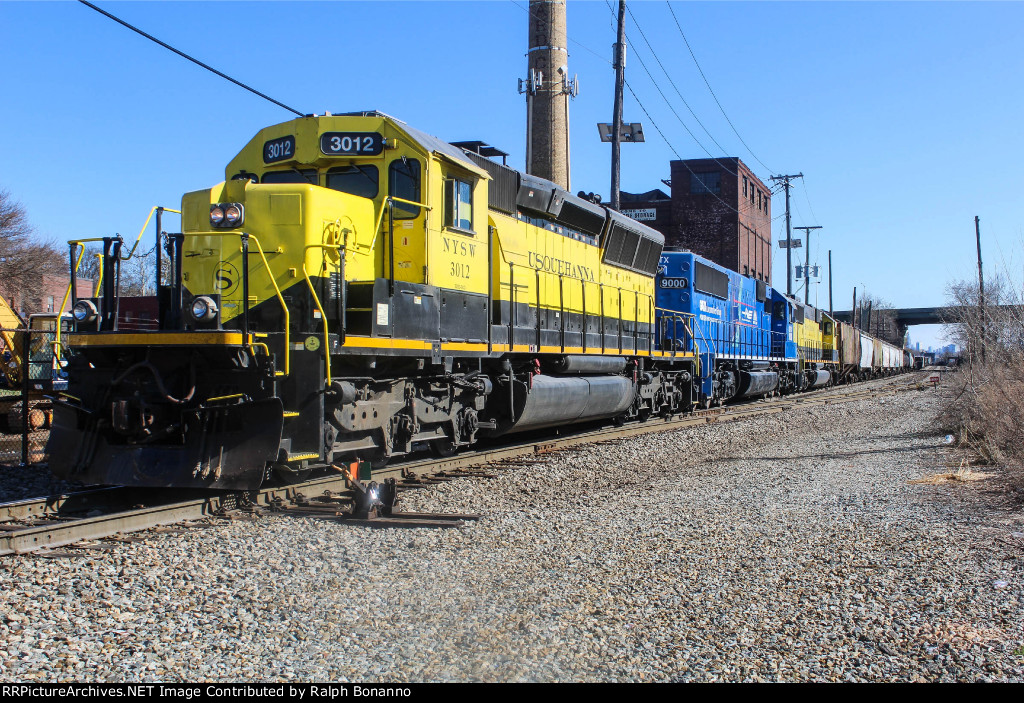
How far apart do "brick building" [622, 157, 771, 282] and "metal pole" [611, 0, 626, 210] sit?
84.9ft

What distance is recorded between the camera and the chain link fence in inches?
333

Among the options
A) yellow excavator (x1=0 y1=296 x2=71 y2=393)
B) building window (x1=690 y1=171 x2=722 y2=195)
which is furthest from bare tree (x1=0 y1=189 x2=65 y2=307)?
building window (x1=690 y1=171 x2=722 y2=195)

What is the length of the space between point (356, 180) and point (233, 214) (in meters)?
1.37

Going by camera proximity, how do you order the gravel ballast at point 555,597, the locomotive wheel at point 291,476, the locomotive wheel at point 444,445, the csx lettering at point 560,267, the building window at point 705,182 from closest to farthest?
the gravel ballast at point 555,597 → the locomotive wheel at point 291,476 → the locomotive wheel at point 444,445 → the csx lettering at point 560,267 → the building window at point 705,182

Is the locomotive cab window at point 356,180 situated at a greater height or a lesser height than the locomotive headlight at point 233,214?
greater

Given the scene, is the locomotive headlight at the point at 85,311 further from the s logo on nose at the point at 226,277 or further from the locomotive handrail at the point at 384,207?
the locomotive handrail at the point at 384,207

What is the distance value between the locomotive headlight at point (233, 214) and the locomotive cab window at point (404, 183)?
153 centimetres

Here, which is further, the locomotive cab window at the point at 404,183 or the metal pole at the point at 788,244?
the metal pole at the point at 788,244

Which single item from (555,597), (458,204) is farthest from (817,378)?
(555,597)

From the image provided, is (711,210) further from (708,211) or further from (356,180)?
(356,180)

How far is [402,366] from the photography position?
802 cm

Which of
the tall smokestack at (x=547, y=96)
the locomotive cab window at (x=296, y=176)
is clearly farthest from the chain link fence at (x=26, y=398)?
the tall smokestack at (x=547, y=96)

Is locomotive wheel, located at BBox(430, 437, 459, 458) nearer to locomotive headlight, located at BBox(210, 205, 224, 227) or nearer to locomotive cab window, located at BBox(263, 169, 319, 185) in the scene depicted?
locomotive cab window, located at BBox(263, 169, 319, 185)

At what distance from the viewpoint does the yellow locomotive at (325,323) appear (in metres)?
6.23
